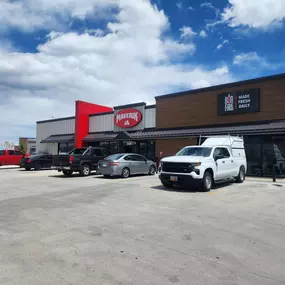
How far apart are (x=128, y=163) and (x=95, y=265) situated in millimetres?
12046

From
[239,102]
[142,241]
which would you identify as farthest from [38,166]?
[142,241]

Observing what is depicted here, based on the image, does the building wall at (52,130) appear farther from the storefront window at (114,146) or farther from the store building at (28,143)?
the store building at (28,143)

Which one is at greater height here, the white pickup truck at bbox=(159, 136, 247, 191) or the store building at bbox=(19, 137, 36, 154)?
the store building at bbox=(19, 137, 36, 154)

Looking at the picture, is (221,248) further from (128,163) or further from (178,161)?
(128,163)

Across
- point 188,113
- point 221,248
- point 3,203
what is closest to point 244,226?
point 221,248

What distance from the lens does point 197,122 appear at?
20.4m

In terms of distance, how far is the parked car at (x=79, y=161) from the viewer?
16.3 meters

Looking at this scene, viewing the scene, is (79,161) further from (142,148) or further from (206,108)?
(206,108)

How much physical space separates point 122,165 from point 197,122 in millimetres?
7869

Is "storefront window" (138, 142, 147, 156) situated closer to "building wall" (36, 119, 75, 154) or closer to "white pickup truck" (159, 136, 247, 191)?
"building wall" (36, 119, 75, 154)

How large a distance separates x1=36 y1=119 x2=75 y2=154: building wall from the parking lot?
2345 centimetres

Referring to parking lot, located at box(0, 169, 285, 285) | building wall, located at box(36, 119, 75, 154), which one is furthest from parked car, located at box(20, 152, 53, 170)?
parking lot, located at box(0, 169, 285, 285)

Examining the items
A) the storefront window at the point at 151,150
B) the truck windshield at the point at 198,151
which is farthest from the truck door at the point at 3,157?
the truck windshield at the point at 198,151

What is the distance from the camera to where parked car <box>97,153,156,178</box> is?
15.2 meters
